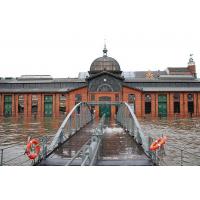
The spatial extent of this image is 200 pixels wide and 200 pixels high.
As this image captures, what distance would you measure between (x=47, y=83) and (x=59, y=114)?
25.7 ft

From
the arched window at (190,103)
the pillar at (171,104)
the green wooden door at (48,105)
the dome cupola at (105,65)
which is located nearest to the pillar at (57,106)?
the green wooden door at (48,105)

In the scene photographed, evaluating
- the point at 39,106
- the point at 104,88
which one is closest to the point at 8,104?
the point at 39,106

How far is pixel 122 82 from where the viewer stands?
6381 centimetres

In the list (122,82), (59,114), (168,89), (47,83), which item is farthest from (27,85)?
(168,89)

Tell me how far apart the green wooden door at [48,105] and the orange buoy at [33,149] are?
161 ft

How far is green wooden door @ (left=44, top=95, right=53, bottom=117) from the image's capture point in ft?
200

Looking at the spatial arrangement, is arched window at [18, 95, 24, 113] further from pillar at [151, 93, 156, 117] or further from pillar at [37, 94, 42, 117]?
pillar at [151, 93, 156, 117]

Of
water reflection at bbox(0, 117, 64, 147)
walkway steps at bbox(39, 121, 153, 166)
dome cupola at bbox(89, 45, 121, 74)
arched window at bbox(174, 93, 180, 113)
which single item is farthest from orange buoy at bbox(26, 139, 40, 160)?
dome cupola at bbox(89, 45, 121, 74)

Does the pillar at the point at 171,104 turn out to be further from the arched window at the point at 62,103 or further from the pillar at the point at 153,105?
the arched window at the point at 62,103

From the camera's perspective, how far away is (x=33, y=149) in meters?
12.2

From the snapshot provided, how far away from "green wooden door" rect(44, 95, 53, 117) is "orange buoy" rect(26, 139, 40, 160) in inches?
1938

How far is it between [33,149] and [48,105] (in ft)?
164
